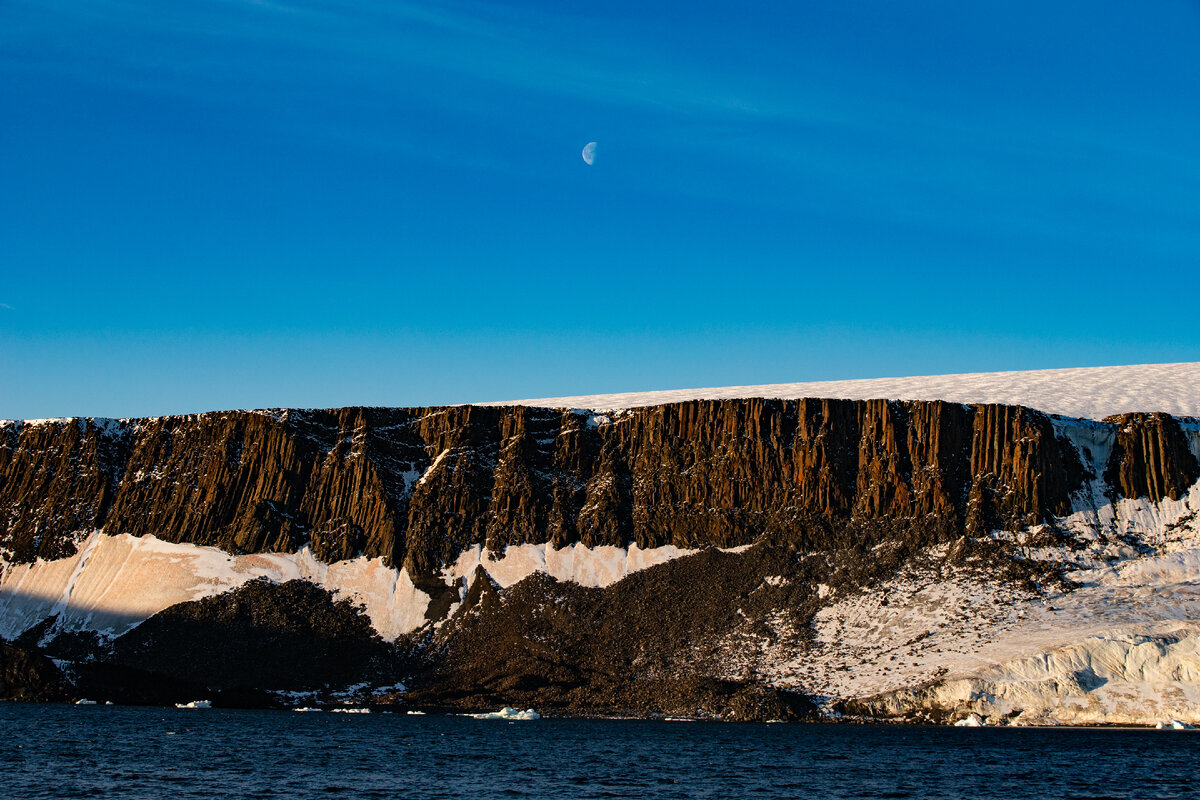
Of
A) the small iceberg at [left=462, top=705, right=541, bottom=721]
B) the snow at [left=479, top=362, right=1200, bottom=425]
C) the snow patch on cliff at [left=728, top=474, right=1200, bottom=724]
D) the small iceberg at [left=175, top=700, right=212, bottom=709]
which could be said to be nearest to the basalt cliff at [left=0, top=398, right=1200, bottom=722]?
the snow patch on cliff at [left=728, top=474, right=1200, bottom=724]

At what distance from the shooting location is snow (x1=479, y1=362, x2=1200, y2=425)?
94.0m

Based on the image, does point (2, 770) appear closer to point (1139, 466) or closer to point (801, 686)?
point (801, 686)

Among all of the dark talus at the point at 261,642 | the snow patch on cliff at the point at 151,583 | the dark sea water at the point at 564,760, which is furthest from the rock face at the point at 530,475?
the dark sea water at the point at 564,760

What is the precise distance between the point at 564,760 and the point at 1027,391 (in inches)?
2761

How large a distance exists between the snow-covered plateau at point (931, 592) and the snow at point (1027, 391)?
36 centimetres

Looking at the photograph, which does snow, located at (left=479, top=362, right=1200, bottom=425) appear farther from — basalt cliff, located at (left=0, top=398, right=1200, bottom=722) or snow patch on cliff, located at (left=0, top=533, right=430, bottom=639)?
snow patch on cliff, located at (left=0, top=533, right=430, bottom=639)

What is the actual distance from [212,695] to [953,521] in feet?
188

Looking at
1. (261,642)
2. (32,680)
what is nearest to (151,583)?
(261,642)

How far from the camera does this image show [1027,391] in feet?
330

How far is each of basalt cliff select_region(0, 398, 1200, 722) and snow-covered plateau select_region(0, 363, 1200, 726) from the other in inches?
9.5

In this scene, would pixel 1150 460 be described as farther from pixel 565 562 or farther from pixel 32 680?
pixel 32 680

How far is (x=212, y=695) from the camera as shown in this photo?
249 ft

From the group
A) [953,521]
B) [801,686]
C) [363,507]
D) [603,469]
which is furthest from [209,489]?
[953,521]

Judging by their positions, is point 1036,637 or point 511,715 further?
point 511,715
